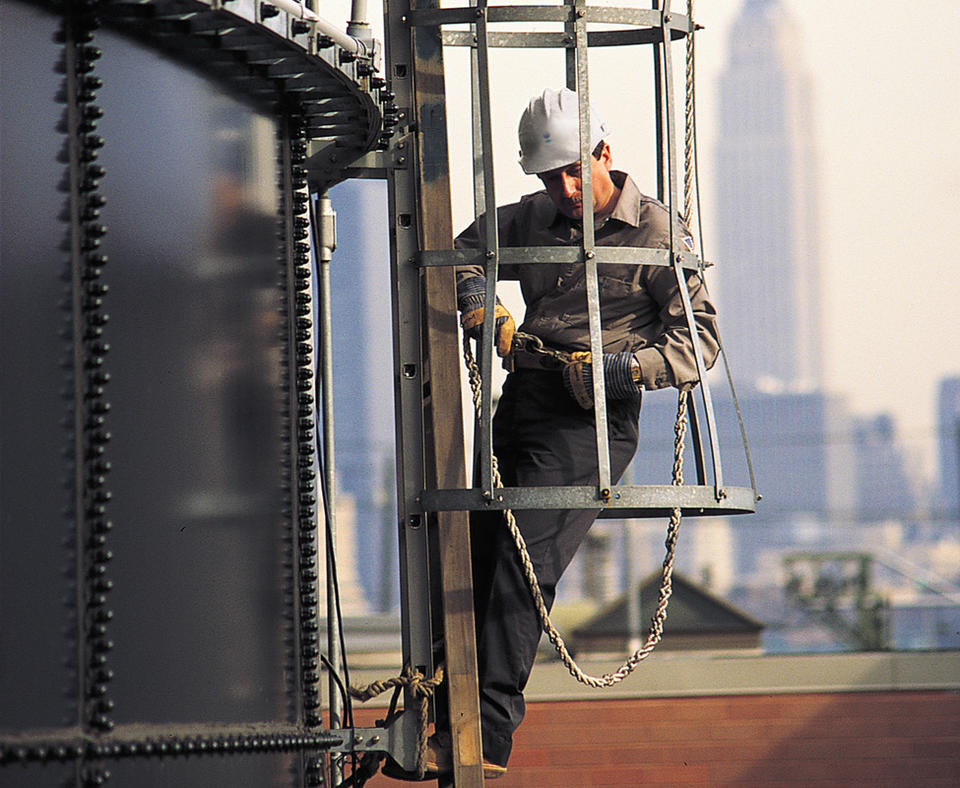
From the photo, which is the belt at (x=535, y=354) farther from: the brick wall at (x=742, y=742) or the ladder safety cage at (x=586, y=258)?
the brick wall at (x=742, y=742)

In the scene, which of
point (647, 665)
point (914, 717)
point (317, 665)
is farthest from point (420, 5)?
point (914, 717)

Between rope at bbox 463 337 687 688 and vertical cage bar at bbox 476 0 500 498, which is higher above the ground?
vertical cage bar at bbox 476 0 500 498

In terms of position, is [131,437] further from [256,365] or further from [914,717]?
[914,717]

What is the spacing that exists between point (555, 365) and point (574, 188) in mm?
481

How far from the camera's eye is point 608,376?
4039 millimetres

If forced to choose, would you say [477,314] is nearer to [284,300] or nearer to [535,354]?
[535,354]

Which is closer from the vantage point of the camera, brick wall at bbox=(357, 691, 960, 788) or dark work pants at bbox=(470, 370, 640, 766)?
dark work pants at bbox=(470, 370, 640, 766)

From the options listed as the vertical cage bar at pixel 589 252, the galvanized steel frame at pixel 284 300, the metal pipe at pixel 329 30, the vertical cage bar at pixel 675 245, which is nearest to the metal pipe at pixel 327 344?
the galvanized steel frame at pixel 284 300

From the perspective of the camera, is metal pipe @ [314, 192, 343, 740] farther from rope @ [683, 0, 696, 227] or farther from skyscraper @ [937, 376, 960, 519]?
skyscraper @ [937, 376, 960, 519]

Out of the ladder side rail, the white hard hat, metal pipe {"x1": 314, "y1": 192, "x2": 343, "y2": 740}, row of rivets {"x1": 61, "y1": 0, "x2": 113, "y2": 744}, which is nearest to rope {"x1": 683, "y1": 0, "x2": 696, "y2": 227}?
the white hard hat

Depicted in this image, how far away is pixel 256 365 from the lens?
3338 millimetres

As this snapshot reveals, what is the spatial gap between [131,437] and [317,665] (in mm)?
901

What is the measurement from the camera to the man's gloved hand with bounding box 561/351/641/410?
3.99 meters

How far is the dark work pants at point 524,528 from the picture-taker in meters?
4.00
